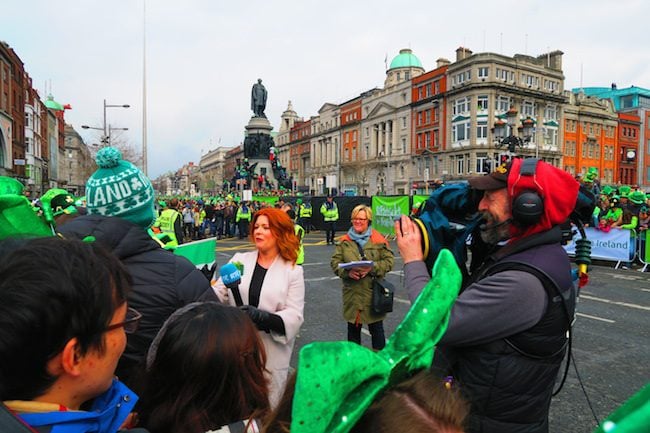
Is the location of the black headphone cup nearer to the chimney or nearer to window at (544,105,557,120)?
the chimney

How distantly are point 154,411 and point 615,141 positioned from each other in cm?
8144

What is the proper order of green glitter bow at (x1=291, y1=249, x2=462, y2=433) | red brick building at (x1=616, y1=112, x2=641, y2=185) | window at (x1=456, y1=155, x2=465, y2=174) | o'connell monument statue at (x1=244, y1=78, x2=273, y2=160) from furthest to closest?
red brick building at (x1=616, y1=112, x2=641, y2=185) < window at (x1=456, y1=155, x2=465, y2=174) < o'connell monument statue at (x1=244, y1=78, x2=273, y2=160) < green glitter bow at (x1=291, y1=249, x2=462, y2=433)

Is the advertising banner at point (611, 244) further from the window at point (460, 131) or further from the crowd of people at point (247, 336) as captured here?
the window at point (460, 131)

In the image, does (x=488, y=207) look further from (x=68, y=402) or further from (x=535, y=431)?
(x=68, y=402)

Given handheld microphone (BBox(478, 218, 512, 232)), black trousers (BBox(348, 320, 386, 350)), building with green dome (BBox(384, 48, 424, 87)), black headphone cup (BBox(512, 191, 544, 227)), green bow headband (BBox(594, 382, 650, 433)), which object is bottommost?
black trousers (BBox(348, 320, 386, 350))

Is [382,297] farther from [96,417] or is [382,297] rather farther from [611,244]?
[611,244]

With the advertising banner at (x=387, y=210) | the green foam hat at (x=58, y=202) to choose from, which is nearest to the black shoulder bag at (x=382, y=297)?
the green foam hat at (x=58, y=202)

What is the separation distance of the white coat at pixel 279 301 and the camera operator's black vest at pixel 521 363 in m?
1.62

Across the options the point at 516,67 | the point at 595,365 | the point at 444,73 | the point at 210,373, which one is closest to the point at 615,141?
the point at 516,67

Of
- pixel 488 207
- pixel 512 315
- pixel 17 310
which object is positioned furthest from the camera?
pixel 488 207

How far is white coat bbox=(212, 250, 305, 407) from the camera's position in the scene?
10.4 feet

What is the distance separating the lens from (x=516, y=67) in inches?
2101

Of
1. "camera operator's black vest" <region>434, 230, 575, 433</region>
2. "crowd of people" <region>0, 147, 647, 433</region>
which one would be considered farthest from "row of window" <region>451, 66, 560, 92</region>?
"camera operator's black vest" <region>434, 230, 575, 433</region>

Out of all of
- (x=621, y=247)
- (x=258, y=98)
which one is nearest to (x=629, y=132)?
(x=258, y=98)
